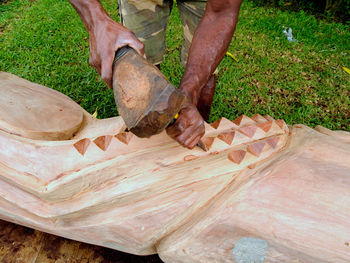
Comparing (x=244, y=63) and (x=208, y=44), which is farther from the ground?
(x=208, y=44)

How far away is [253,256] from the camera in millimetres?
1315

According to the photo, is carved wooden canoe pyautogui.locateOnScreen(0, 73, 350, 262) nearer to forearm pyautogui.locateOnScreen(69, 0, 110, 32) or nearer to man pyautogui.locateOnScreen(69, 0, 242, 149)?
man pyautogui.locateOnScreen(69, 0, 242, 149)

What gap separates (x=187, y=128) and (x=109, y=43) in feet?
1.58

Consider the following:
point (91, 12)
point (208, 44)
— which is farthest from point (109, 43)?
point (208, 44)

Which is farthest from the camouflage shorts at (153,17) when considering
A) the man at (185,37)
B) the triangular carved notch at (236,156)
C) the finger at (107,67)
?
the triangular carved notch at (236,156)

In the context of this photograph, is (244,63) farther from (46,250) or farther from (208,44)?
(46,250)

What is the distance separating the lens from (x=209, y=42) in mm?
1676

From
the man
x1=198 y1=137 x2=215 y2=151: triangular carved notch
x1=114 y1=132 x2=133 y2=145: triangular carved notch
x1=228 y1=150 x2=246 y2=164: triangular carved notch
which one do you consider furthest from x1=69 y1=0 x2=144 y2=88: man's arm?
x1=228 y1=150 x2=246 y2=164: triangular carved notch

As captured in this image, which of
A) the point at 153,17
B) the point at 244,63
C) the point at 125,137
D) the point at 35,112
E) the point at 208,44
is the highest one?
the point at 208,44

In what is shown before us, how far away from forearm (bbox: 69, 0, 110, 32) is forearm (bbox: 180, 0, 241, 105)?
0.52 meters

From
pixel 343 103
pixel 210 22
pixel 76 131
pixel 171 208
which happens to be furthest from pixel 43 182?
pixel 343 103

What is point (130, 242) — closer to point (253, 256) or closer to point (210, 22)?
point (253, 256)

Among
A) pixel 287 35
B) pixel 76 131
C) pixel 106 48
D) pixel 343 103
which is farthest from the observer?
pixel 287 35

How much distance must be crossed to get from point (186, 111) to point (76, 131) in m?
0.72
